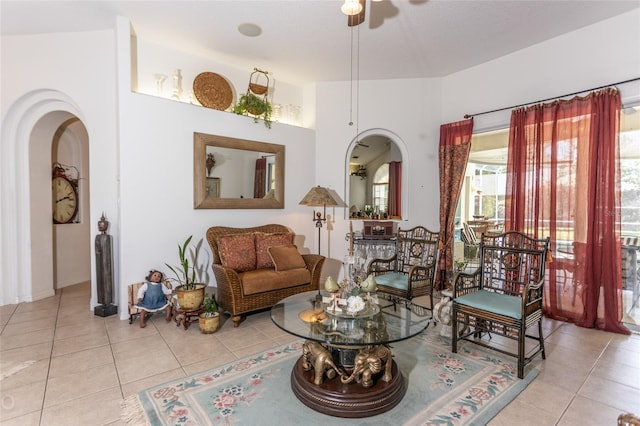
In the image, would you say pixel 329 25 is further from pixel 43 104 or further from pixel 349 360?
pixel 43 104

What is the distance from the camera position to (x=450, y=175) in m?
4.64

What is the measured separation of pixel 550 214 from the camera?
11.9 feet

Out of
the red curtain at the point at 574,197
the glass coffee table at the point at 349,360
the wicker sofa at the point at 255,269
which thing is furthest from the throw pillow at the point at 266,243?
the red curtain at the point at 574,197

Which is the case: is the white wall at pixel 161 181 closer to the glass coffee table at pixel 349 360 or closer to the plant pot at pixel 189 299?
the plant pot at pixel 189 299

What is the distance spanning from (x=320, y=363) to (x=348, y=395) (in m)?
0.25

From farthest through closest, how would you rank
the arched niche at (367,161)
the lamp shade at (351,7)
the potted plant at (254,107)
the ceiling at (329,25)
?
the arched niche at (367,161) → the potted plant at (254,107) → the ceiling at (329,25) → the lamp shade at (351,7)

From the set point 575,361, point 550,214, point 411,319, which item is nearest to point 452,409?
point 411,319

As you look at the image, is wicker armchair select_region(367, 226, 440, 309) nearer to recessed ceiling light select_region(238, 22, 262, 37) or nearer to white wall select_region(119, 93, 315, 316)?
white wall select_region(119, 93, 315, 316)

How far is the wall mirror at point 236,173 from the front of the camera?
401 cm

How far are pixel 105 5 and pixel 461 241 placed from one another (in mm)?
5743

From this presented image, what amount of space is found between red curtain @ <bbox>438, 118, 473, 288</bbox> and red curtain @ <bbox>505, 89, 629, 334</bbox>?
0.67m

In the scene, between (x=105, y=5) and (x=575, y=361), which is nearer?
(x=575, y=361)

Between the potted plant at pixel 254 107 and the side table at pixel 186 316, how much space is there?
2.70 m

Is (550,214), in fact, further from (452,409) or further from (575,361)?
(452,409)
